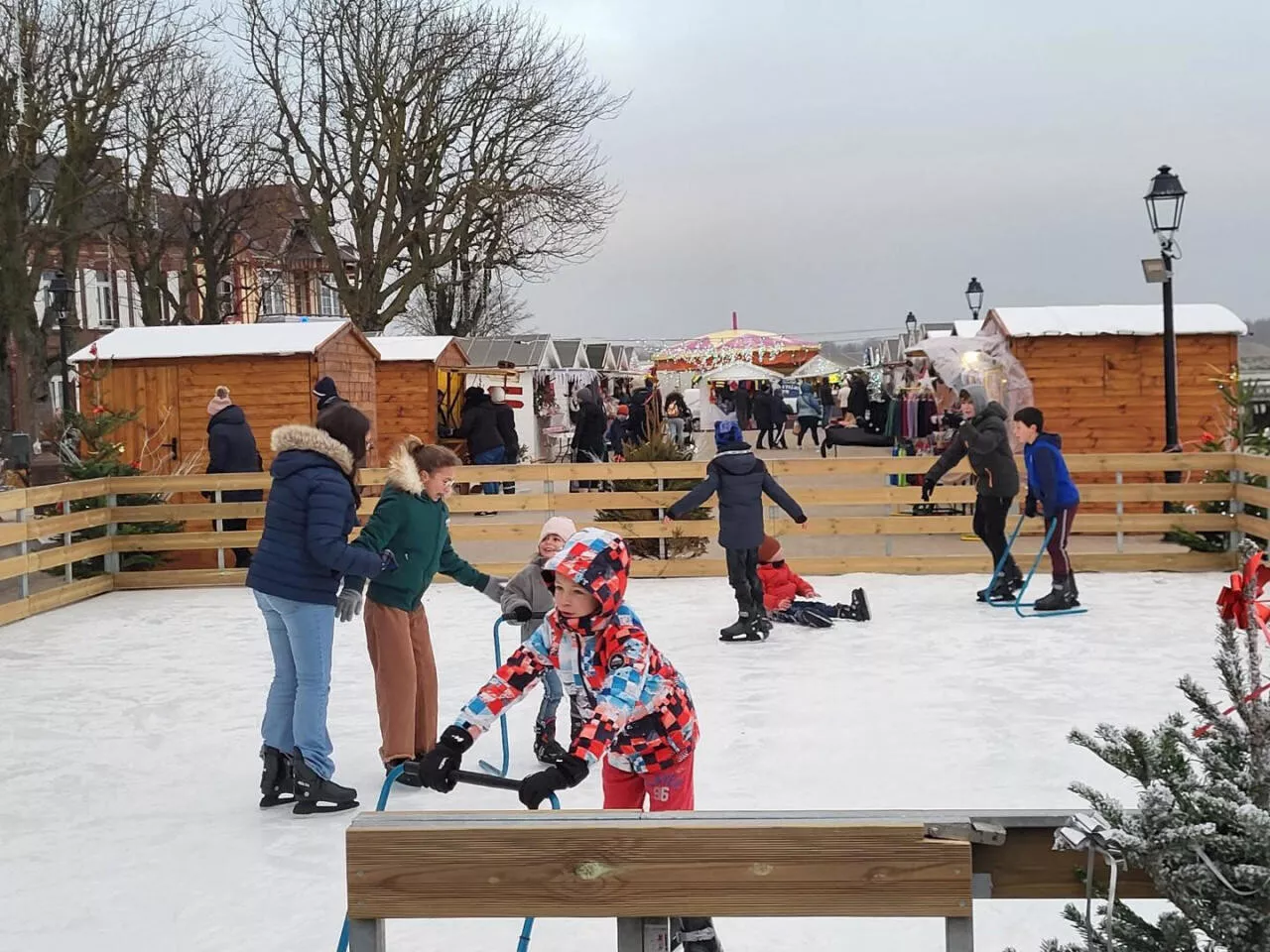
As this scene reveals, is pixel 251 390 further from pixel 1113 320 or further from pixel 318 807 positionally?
pixel 318 807

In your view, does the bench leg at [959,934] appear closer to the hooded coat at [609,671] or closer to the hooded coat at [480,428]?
the hooded coat at [609,671]

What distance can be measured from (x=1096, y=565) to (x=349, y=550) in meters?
8.48

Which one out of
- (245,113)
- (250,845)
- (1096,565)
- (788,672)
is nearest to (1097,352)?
(1096,565)

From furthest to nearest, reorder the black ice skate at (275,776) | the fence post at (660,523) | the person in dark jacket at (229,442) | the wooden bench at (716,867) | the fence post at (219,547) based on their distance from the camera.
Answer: the person in dark jacket at (229,442) → the fence post at (219,547) → the fence post at (660,523) → the black ice skate at (275,776) → the wooden bench at (716,867)

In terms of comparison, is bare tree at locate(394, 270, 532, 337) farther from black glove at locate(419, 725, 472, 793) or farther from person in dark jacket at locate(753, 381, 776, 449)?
black glove at locate(419, 725, 472, 793)

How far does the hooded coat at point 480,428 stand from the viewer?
17656 mm

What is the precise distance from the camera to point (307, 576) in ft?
17.8

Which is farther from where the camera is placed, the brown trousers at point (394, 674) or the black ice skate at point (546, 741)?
the black ice skate at point (546, 741)

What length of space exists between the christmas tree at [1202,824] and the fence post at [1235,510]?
10.5 meters

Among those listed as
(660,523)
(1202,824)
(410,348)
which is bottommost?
(660,523)

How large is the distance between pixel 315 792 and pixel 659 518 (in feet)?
24.3

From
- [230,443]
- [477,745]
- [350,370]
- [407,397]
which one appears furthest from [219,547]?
[407,397]

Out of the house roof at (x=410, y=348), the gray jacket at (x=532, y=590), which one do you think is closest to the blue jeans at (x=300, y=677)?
the gray jacket at (x=532, y=590)

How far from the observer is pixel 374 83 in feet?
91.8
